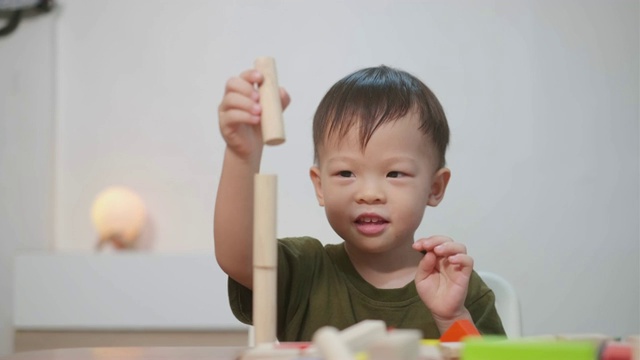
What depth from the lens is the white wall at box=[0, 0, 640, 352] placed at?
1855mm

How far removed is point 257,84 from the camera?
58cm

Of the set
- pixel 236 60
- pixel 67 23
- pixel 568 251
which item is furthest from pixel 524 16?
pixel 67 23

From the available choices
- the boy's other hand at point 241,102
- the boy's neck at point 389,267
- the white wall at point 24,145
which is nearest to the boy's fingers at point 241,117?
the boy's other hand at point 241,102

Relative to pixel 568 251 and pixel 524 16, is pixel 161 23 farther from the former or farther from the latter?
pixel 568 251

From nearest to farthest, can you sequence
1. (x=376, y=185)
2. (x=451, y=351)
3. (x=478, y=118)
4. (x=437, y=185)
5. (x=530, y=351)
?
(x=530, y=351) → (x=451, y=351) → (x=376, y=185) → (x=437, y=185) → (x=478, y=118)

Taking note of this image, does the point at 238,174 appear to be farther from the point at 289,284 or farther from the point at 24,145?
the point at 24,145

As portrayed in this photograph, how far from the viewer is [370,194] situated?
0.79m

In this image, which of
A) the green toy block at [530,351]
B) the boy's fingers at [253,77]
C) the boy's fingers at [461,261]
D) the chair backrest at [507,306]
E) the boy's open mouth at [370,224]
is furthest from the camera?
the chair backrest at [507,306]

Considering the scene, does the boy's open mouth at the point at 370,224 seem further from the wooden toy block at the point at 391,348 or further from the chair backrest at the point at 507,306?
the wooden toy block at the point at 391,348

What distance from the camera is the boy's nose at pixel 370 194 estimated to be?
79 cm

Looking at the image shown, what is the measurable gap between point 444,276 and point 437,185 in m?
0.19

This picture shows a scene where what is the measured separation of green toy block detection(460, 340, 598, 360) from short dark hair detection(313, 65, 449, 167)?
1.48 feet

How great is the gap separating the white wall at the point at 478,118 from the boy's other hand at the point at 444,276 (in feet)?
3.46

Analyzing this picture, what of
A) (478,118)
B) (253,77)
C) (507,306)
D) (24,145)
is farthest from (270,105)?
(24,145)
